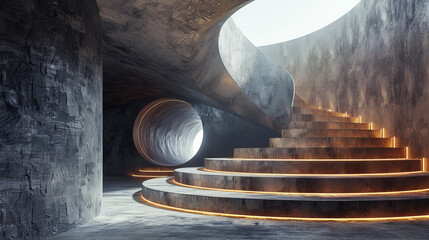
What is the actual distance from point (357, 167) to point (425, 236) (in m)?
2.82

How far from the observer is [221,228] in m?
4.49

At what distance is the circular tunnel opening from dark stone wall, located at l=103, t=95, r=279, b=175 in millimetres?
327

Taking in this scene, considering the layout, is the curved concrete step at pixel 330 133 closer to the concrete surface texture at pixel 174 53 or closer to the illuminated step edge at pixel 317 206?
the concrete surface texture at pixel 174 53

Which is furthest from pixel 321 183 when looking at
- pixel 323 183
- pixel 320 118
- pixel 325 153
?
pixel 320 118

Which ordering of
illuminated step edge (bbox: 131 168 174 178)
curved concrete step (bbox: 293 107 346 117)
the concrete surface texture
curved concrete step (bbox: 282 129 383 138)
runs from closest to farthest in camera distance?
1. the concrete surface texture
2. curved concrete step (bbox: 282 129 383 138)
3. curved concrete step (bbox: 293 107 346 117)
4. illuminated step edge (bbox: 131 168 174 178)

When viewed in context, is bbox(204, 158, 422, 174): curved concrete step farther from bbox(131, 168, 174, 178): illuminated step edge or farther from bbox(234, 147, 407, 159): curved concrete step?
bbox(131, 168, 174, 178): illuminated step edge

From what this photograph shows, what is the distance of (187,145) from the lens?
2244 centimetres

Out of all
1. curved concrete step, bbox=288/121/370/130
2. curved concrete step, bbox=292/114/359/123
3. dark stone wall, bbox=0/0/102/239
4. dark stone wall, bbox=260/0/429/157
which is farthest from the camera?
curved concrete step, bbox=292/114/359/123

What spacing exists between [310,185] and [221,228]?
6.59ft

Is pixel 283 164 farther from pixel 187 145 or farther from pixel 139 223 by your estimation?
pixel 187 145

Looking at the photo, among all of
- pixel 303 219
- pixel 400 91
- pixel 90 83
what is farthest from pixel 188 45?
pixel 400 91

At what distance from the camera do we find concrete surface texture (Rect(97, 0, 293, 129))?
5852 millimetres

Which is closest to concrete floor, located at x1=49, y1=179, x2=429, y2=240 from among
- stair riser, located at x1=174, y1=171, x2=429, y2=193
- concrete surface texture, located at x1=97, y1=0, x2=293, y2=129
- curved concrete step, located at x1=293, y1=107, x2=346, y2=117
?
stair riser, located at x1=174, y1=171, x2=429, y2=193

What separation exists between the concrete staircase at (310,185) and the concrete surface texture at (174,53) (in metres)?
2.07
